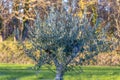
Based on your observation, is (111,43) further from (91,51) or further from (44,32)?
(44,32)

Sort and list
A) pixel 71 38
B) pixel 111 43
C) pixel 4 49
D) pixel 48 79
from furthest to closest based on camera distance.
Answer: pixel 4 49 < pixel 48 79 < pixel 111 43 < pixel 71 38

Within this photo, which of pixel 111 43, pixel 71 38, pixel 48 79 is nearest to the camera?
pixel 71 38

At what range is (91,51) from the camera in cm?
1237

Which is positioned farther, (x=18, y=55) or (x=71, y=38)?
(x=18, y=55)

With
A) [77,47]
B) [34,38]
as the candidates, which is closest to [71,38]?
[77,47]

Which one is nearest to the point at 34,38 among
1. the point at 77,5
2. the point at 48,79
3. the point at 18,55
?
the point at 48,79

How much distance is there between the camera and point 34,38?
12422 mm

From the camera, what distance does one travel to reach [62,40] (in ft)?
39.3

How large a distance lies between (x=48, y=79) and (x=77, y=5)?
25.4 m

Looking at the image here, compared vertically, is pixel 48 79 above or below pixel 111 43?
below

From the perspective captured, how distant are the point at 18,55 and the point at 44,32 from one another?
20.3 m

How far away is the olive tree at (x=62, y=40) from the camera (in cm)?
1199

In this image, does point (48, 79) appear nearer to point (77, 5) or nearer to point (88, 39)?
point (88, 39)

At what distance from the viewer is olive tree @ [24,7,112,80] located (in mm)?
11992
